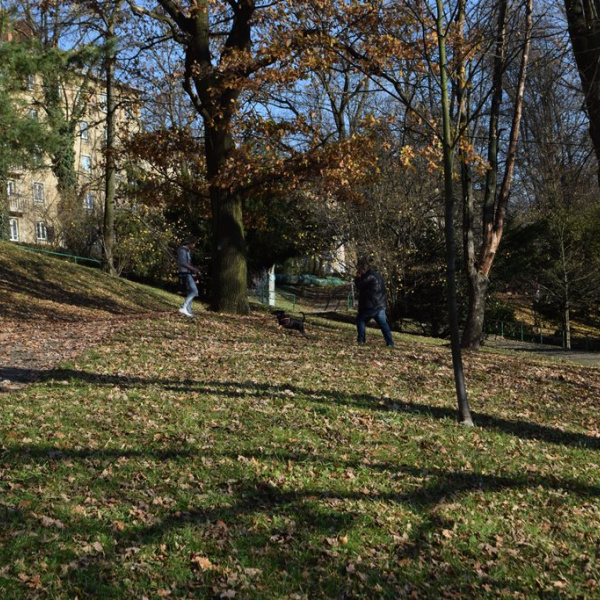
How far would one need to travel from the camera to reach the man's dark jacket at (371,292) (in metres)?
13.4

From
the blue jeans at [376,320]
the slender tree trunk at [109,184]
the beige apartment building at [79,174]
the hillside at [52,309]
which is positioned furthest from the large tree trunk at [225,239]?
the slender tree trunk at [109,184]

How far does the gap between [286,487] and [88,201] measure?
32518mm

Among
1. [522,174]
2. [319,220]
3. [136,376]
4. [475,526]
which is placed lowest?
[475,526]

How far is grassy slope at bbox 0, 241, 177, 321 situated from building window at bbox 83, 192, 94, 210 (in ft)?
31.7

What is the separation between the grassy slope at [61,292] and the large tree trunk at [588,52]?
37.9ft

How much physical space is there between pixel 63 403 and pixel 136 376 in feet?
5.26

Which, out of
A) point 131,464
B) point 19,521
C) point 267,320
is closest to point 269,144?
point 267,320

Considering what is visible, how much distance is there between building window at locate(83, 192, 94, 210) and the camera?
109 ft

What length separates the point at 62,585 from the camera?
13.1 feet

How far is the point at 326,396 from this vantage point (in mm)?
8672

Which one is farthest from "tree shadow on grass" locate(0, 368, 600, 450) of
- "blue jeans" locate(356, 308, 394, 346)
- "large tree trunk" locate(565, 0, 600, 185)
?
"large tree trunk" locate(565, 0, 600, 185)

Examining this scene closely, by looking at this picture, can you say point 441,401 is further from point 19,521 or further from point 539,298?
point 539,298

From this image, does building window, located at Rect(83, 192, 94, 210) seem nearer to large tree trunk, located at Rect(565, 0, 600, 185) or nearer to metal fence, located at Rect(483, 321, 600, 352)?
metal fence, located at Rect(483, 321, 600, 352)

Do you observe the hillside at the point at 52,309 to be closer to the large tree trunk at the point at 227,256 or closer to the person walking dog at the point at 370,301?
the large tree trunk at the point at 227,256
